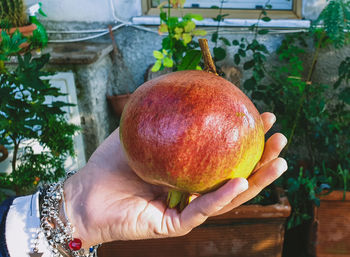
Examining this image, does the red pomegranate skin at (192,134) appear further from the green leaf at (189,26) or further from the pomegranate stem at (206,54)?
the green leaf at (189,26)

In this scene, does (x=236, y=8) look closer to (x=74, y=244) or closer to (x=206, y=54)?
(x=206, y=54)

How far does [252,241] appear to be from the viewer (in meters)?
1.86

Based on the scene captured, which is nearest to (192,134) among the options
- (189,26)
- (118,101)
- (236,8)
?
(189,26)

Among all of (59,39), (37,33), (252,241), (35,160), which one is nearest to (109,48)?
(59,39)

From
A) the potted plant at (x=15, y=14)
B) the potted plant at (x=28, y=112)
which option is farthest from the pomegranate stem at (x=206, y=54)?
the potted plant at (x=15, y=14)

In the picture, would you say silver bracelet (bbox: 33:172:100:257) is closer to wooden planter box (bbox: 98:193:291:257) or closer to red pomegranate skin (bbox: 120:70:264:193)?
red pomegranate skin (bbox: 120:70:264:193)

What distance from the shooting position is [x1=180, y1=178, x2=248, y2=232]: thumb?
0.79 m

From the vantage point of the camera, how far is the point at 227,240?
6.11 ft

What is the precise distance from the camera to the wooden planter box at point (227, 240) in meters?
1.79

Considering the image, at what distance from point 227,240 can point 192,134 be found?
4.06ft

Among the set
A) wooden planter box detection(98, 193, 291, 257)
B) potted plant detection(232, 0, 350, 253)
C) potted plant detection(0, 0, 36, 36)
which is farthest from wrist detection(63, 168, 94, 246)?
potted plant detection(0, 0, 36, 36)

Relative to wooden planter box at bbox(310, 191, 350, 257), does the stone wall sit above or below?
above

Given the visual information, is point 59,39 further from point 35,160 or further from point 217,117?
point 217,117

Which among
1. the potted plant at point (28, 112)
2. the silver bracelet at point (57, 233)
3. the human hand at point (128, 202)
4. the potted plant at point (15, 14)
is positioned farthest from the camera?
the potted plant at point (15, 14)
